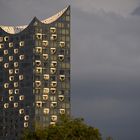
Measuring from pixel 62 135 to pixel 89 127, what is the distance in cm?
771

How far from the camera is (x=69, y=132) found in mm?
162375

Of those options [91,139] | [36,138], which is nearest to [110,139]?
[91,139]

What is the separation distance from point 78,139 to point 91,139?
361cm

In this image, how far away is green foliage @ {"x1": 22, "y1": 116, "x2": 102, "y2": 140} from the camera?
534 feet

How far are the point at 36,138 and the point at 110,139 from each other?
1822cm

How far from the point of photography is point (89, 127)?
16625cm

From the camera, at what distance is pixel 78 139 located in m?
162

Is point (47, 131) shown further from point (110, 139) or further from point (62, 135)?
point (110, 139)

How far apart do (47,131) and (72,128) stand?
5676 mm

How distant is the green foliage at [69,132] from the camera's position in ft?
534

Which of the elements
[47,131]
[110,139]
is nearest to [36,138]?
[47,131]

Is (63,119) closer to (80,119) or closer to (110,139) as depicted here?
(80,119)

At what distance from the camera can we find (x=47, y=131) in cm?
16500

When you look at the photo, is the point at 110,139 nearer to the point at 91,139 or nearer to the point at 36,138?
the point at 91,139
